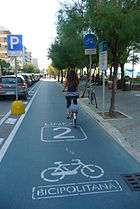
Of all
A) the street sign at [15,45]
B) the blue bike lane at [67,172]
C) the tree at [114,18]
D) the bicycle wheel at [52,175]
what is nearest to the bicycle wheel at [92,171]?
the blue bike lane at [67,172]

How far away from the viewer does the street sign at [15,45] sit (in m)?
9.70

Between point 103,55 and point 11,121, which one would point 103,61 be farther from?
point 11,121

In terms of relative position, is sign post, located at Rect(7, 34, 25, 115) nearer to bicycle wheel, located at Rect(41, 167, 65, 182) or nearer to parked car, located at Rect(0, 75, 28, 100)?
parked car, located at Rect(0, 75, 28, 100)

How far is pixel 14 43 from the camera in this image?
31.9ft

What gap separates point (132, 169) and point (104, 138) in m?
1.92

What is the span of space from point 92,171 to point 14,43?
24.6 feet

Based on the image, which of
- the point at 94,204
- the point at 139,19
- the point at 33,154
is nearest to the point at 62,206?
the point at 94,204

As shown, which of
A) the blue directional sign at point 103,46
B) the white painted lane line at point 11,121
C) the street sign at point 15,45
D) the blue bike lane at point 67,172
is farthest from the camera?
the street sign at point 15,45

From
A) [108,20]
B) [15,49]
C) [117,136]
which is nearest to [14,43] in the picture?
[15,49]

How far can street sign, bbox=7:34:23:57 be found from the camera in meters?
9.70

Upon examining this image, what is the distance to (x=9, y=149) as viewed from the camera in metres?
5.25

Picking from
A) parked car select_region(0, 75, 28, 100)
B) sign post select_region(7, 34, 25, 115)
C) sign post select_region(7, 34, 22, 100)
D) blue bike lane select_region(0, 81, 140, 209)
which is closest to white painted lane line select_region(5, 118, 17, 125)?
sign post select_region(7, 34, 25, 115)

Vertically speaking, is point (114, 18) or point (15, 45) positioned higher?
point (114, 18)

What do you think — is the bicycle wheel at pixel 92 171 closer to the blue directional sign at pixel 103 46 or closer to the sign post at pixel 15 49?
the blue directional sign at pixel 103 46
